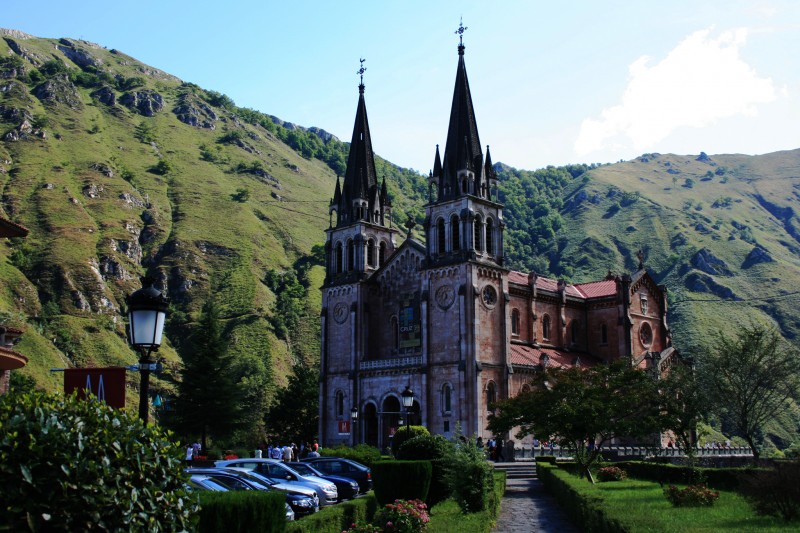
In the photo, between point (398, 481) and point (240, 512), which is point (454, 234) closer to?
point (398, 481)

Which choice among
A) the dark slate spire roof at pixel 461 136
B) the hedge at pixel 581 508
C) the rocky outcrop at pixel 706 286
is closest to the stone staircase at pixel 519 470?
the hedge at pixel 581 508

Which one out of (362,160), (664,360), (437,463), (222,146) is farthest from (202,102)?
(437,463)

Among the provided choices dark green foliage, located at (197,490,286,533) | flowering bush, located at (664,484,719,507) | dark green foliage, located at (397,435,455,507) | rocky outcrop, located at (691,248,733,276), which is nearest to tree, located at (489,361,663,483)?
dark green foliage, located at (397,435,455,507)

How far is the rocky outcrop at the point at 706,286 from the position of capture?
13500cm

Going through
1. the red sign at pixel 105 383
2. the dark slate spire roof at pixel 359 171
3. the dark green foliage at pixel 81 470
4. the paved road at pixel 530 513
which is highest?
the dark slate spire roof at pixel 359 171

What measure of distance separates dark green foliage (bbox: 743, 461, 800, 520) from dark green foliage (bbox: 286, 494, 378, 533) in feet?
28.4

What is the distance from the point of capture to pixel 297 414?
6694 cm

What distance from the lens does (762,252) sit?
153 metres

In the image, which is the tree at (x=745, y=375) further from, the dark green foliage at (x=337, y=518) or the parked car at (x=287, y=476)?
the dark green foliage at (x=337, y=518)

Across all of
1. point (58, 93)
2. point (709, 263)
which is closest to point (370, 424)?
point (709, 263)

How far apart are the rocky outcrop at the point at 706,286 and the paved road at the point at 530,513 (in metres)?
108

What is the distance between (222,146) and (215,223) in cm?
4555

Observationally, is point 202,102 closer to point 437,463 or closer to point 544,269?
point 544,269

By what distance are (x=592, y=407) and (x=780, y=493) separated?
17.0m
